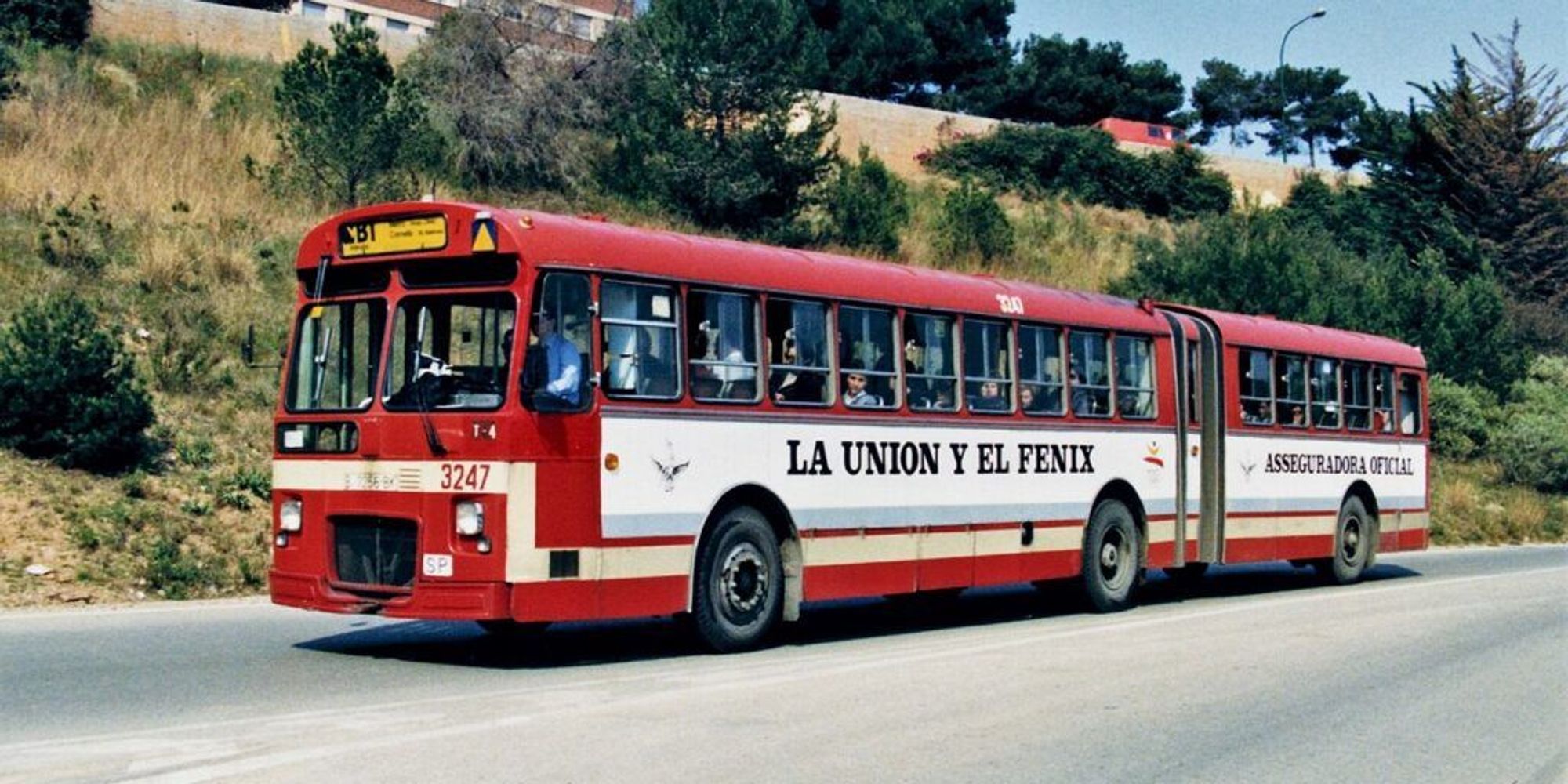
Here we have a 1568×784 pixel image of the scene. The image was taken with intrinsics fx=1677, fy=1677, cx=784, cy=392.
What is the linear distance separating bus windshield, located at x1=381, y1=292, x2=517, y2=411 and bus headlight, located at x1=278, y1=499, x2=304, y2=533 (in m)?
1.02

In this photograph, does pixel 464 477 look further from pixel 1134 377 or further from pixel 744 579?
pixel 1134 377

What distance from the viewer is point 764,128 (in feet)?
129

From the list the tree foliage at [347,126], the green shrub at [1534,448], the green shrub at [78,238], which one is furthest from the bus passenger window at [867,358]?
the green shrub at [1534,448]

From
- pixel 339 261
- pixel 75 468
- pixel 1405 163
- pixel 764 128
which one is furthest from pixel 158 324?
pixel 1405 163

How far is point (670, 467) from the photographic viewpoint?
1174 cm

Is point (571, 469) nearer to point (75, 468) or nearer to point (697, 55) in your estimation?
point (75, 468)

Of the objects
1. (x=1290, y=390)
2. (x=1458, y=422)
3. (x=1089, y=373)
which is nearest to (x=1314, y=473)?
(x=1290, y=390)

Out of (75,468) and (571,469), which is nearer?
(571,469)

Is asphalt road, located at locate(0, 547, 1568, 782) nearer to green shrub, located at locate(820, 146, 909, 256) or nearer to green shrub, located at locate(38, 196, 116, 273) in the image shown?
green shrub, located at locate(38, 196, 116, 273)

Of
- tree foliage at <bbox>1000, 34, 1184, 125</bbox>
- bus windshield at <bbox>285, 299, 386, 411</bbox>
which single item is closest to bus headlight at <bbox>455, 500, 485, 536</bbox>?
bus windshield at <bbox>285, 299, 386, 411</bbox>

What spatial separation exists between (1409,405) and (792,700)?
1524cm

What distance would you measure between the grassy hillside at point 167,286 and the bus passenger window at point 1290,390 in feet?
38.0

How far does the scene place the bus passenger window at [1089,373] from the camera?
1650 cm

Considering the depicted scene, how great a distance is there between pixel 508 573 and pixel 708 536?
6.14 feet
